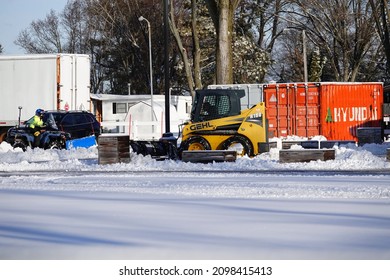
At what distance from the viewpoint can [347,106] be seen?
3844 cm

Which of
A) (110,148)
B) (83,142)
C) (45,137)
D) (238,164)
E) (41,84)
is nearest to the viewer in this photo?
(238,164)

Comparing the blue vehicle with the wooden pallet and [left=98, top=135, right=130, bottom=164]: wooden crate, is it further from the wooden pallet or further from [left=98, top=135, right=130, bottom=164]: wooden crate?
the wooden pallet

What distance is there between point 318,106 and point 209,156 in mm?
15142

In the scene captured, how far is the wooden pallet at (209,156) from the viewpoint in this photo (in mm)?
24016

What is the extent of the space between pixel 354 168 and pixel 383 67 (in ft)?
173

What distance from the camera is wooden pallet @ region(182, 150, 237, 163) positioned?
24.0 meters

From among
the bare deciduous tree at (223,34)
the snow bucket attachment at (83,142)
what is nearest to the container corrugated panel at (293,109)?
the bare deciduous tree at (223,34)

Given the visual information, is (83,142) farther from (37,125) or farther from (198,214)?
(198,214)

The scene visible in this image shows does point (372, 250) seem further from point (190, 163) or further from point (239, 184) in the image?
point (190, 163)

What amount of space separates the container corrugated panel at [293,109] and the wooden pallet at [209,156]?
14224mm

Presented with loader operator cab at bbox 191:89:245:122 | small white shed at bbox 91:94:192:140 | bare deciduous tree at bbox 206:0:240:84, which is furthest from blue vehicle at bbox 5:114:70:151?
small white shed at bbox 91:94:192:140

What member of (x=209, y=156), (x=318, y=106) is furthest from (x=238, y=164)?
(x=318, y=106)

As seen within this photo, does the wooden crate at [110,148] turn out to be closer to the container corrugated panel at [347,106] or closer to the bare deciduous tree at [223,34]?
the bare deciduous tree at [223,34]

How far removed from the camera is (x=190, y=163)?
23984 mm
